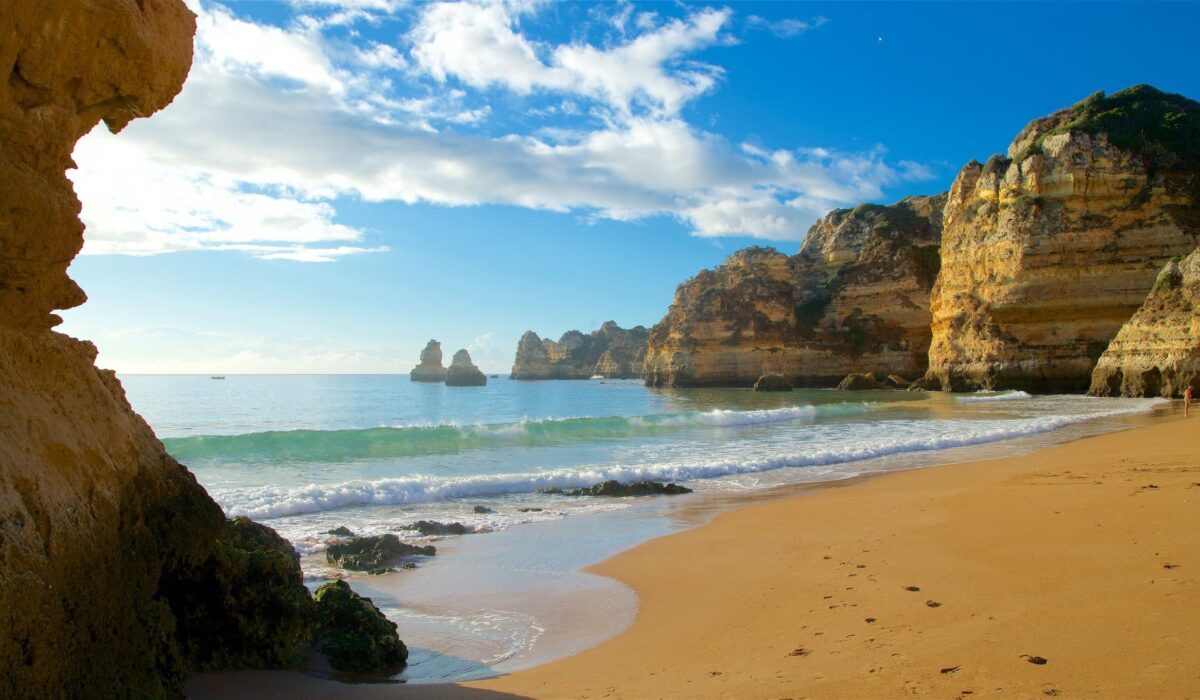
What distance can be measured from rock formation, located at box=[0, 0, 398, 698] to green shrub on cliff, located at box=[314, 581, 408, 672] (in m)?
0.56

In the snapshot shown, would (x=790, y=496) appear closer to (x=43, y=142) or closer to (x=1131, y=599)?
(x=1131, y=599)

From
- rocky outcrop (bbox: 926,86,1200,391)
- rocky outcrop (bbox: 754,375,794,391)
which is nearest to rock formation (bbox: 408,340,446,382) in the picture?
rocky outcrop (bbox: 754,375,794,391)

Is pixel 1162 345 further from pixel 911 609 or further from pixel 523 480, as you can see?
pixel 911 609

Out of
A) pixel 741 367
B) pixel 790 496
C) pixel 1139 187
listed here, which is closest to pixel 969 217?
pixel 1139 187

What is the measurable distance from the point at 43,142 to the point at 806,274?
75411 millimetres

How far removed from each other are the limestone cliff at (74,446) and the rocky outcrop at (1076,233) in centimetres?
4454

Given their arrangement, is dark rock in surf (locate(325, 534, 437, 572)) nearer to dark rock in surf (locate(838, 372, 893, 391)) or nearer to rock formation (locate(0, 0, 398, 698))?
rock formation (locate(0, 0, 398, 698))

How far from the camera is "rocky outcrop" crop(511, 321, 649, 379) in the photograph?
145125 mm

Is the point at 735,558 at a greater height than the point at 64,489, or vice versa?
the point at 64,489

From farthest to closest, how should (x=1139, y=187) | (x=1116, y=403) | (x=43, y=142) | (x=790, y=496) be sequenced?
1. (x=1139, y=187)
2. (x=1116, y=403)
3. (x=790, y=496)
4. (x=43, y=142)

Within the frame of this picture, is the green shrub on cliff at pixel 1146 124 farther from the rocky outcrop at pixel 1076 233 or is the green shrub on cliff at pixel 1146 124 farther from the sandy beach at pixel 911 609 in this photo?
the sandy beach at pixel 911 609

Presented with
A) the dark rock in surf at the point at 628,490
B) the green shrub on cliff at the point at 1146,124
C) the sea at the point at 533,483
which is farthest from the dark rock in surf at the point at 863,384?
the dark rock in surf at the point at 628,490

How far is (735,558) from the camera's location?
7.20 m

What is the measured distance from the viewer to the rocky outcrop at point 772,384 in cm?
5956
